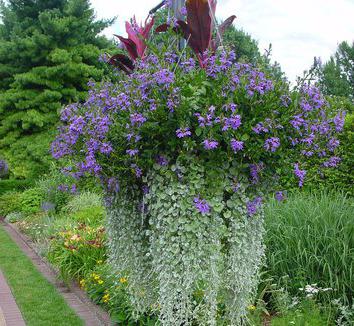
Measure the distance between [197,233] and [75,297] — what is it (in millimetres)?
3335

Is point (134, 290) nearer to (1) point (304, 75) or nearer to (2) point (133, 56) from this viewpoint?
(2) point (133, 56)

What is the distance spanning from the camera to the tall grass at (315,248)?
410cm

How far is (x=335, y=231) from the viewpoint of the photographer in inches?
171

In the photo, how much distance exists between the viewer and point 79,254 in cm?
588

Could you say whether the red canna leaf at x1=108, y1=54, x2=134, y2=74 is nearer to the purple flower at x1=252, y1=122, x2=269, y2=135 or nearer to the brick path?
the purple flower at x1=252, y1=122, x2=269, y2=135

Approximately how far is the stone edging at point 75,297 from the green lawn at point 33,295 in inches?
2.9

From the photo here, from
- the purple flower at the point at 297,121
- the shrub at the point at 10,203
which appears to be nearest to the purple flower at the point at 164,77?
the purple flower at the point at 297,121

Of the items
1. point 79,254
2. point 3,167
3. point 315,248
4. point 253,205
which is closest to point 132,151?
point 253,205

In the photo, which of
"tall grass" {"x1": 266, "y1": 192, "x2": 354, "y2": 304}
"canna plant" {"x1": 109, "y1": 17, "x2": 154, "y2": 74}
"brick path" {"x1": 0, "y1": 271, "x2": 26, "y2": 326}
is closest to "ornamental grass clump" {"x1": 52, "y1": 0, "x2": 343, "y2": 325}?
"canna plant" {"x1": 109, "y1": 17, "x2": 154, "y2": 74}

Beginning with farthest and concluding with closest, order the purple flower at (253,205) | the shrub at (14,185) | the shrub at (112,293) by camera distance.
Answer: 1. the shrub at (14,185)
2. the shrub at (112,293)
3. the purple flower at (253,205)

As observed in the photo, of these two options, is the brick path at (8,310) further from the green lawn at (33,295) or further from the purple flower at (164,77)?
the purple flower at (164,77)

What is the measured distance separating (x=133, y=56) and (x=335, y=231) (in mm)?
2398

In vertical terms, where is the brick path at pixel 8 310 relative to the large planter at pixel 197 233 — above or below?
below

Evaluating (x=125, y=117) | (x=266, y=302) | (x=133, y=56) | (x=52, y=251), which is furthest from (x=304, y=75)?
(x=52, y=251)
